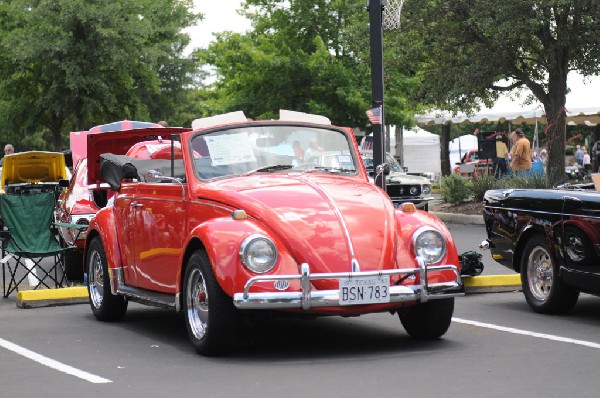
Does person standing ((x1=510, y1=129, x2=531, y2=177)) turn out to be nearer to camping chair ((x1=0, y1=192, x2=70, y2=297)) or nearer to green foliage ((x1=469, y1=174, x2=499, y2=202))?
green foliage ((x1=469, y1=174, x2=499, y2=202))

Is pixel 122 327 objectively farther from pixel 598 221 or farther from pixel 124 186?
pixel 598 221

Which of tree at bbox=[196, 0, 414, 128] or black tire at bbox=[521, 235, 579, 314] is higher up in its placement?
tree at bbox=[196, 0, 414, 128]

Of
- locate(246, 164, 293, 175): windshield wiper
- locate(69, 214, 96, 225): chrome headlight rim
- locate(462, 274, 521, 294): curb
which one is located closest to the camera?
locate(246, 164, 293, 175): windshield wiper

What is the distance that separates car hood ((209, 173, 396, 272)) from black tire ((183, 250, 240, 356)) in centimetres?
53

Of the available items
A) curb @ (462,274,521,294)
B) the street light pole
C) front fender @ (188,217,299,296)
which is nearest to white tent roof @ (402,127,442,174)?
the street light pole

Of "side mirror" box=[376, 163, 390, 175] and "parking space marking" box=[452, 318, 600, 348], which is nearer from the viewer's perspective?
"parking space marking" box=[452, 318, 600, 348]

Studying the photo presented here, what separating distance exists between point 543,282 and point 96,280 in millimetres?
4065

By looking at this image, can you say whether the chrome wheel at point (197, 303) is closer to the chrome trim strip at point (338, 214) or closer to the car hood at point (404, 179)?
the chrome trim strip at point (338, 214)

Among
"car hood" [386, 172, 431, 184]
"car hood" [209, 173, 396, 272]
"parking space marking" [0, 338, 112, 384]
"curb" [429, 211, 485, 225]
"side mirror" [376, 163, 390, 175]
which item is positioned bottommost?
"curb" [429, 211, 485, 225]

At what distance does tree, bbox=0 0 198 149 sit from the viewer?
42.2 m

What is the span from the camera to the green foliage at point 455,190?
27125 mm

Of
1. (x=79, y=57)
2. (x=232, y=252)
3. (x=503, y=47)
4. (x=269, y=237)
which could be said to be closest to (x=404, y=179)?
(x=503, y=47)

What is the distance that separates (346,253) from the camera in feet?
27.1

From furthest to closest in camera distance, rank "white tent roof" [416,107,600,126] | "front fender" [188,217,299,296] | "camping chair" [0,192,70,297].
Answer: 1. "white tent roof" [416,107,600,126]
2. "camping chair" [0,192,70,297]
3. "front fender" [188,217,299,296]
